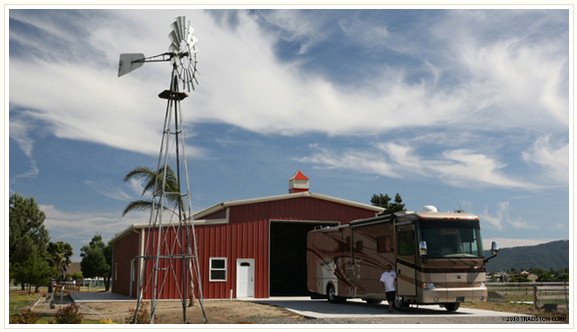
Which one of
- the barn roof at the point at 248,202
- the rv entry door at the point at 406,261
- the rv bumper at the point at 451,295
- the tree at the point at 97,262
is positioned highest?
the barn roof at the point at 248,202

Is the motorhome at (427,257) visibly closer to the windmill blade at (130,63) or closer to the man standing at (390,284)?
the man standing at (390,284)

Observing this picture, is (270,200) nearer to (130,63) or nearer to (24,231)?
(130,63)

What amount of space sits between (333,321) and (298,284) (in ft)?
48.4

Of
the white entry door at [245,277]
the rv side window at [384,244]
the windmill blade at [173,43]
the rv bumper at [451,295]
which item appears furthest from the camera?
the white entry door at [245,277]

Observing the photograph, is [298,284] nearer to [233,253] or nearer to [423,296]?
[233,253]

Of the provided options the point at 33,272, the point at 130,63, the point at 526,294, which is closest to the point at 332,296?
the point at 526,294

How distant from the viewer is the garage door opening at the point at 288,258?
30062mm

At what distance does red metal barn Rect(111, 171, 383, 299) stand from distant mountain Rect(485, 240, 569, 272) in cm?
13750

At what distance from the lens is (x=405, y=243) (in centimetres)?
1783

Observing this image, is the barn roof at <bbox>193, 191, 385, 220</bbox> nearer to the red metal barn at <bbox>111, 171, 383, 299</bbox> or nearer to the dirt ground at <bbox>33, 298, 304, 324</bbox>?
the red metal barn at <bbox>111, 171, 383, 299</bbox>

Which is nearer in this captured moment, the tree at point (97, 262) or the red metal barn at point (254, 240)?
the red metal barn at point (254, 240)

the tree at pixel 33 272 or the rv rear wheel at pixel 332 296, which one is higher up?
the rv rear wheel at pixel 332 296

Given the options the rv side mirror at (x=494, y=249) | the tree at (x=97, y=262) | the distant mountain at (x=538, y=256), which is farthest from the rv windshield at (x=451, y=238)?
the distant mountain at (x=538, y=256)
